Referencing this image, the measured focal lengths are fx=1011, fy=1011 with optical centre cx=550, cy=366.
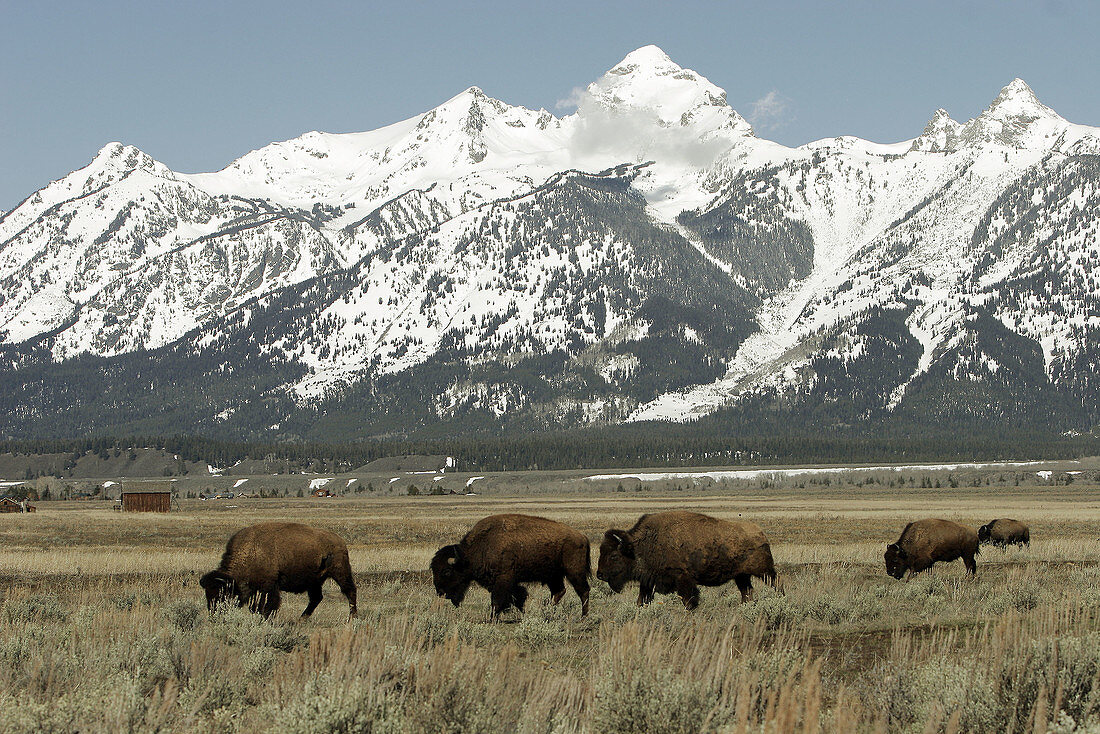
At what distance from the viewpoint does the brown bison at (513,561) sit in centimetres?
1814

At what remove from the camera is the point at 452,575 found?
18.8 meters

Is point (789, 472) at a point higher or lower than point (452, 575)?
lower

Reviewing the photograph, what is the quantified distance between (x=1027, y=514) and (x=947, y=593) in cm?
4634

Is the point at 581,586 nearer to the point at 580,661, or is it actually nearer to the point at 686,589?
the point at 686,589

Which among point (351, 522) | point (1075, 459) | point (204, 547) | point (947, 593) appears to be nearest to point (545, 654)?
point (947, 593)

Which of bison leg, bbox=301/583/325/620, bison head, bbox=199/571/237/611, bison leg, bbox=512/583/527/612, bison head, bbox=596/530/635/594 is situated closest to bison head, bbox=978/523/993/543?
bison head, bbox=596/530/635/594

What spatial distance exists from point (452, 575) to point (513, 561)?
4.67 ft

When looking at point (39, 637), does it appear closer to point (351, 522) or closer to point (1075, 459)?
point (351, 522)

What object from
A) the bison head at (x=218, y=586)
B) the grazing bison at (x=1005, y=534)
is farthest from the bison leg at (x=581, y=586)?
the grazing bison at (x=1005, y=534)

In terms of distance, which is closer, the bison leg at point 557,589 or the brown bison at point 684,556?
the brown bison at point 684,556

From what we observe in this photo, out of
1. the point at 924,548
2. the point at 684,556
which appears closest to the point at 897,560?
the point at 924,548

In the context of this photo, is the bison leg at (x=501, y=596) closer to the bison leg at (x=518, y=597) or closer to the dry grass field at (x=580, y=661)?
the bison leg at (x=518, y=597)

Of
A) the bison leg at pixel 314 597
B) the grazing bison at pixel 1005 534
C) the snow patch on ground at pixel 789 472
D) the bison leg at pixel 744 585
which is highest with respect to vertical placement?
the bison leg at pixel 314 597

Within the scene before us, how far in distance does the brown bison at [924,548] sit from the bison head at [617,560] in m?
9.03
